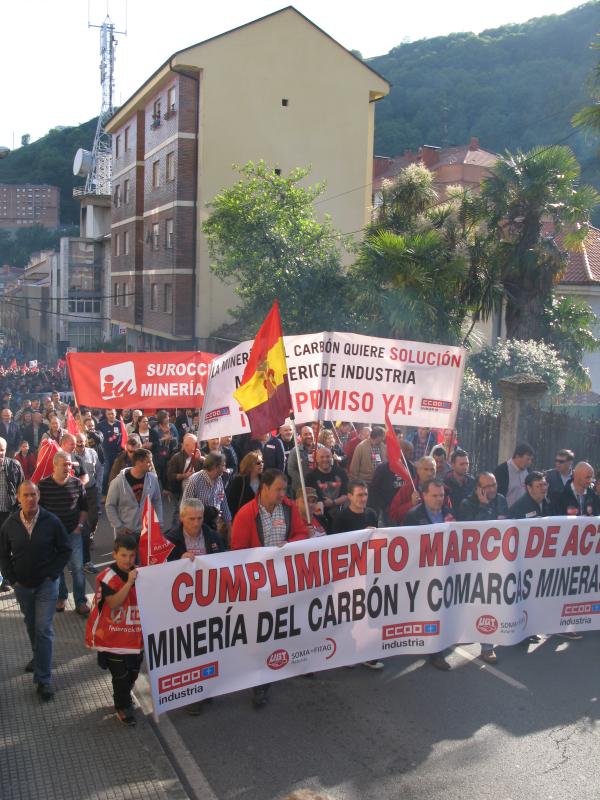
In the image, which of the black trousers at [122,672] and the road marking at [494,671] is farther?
the road marking at [494,671]

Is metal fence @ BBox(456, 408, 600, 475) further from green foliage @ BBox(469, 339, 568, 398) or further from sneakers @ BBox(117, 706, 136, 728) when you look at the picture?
sneakers @ BBox(117, 706, 136, 728)

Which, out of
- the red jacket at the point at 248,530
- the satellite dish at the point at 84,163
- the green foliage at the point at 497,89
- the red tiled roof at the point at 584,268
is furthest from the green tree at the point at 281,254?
the satellite dish at the point at 84,163

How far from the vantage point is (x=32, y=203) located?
340 feet

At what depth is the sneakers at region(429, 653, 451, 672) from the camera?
689 cm

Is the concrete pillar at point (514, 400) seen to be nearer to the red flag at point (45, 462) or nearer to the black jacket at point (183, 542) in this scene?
the red flag at point (45, 462)

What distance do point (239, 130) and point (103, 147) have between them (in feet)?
122

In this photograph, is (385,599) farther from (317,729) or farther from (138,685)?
(138,685)

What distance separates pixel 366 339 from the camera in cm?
870

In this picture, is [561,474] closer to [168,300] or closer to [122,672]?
[122,672]

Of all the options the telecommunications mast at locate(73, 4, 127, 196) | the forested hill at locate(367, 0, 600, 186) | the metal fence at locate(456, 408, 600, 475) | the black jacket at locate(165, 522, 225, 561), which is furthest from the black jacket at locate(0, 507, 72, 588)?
the forested hill at locate(367, 0, 600, 186)

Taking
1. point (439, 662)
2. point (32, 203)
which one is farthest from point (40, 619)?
point (32, 203)

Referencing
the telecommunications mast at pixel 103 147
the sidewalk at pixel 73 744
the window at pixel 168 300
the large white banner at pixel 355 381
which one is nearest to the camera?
the sidewalk at pixel 73 744

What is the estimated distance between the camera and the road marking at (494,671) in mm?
6585

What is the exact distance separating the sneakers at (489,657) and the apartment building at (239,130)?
81.2ft
